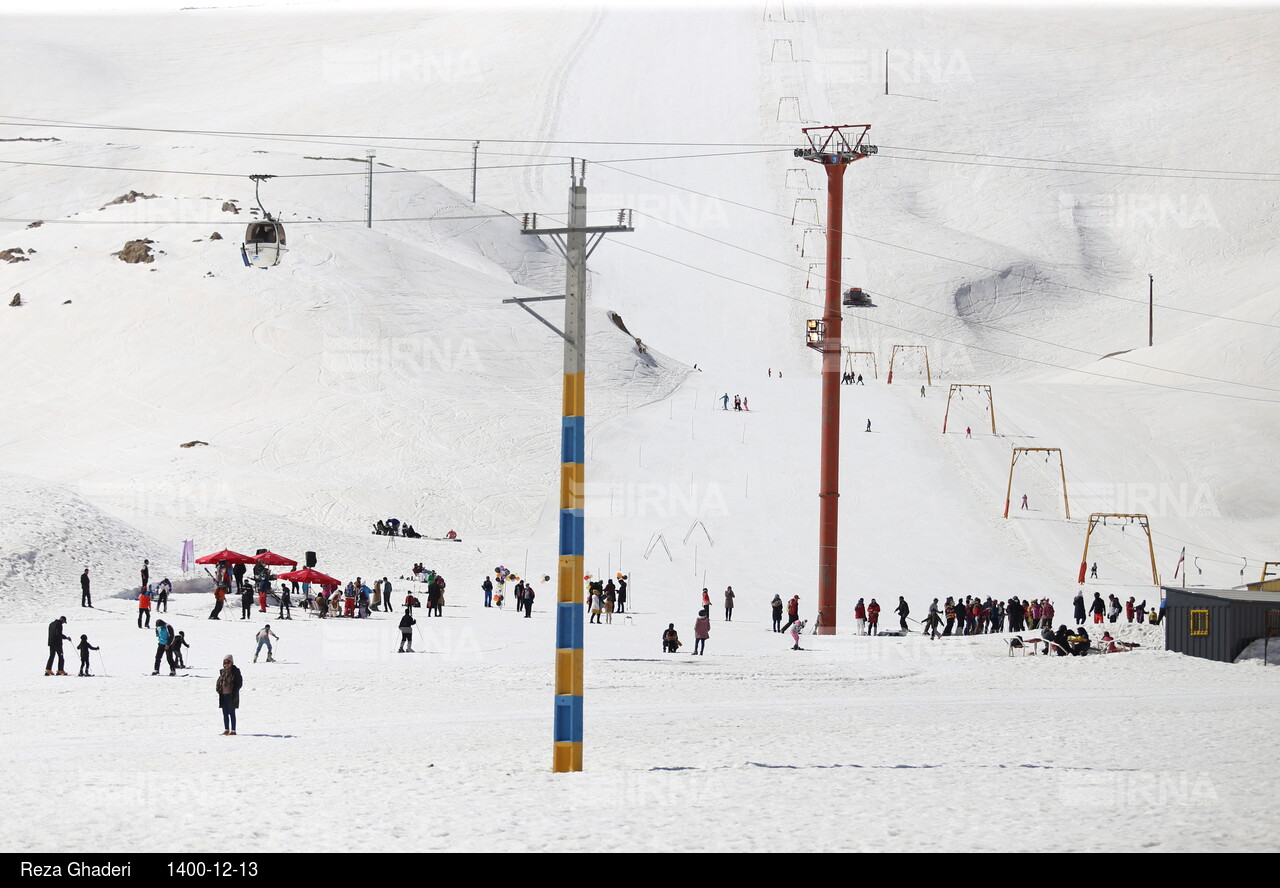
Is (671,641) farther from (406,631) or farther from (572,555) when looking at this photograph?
(572,555)

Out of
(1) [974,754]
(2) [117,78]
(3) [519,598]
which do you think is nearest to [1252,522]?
(3) [519,598]

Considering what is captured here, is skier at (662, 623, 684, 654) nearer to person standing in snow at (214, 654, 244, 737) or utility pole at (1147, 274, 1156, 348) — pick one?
person standing in snow at (214, 654, 244, 737)

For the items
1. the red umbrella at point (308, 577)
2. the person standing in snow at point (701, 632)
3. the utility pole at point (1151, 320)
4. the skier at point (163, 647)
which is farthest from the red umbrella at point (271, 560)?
the utility pole at point (1151, 320)

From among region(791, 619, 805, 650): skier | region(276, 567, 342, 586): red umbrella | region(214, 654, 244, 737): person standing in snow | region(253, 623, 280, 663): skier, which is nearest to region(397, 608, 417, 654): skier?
region(253, 623, 280, 663): skier

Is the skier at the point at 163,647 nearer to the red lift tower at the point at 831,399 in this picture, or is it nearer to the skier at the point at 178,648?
the skier at the point at 178,648

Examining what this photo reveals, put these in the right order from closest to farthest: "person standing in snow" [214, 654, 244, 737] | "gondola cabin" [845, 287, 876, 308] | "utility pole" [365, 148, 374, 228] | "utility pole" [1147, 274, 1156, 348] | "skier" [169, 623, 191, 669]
A: "person standing in snow" [214, 654, 244, 737] → "skier" [169, 623, 191, 669] → "gondola cabin" [845, 287, 876, 308] → "utility pole" [365, 148, 374, 228] → "utility pole" [1147, 274, 1156, 348]
